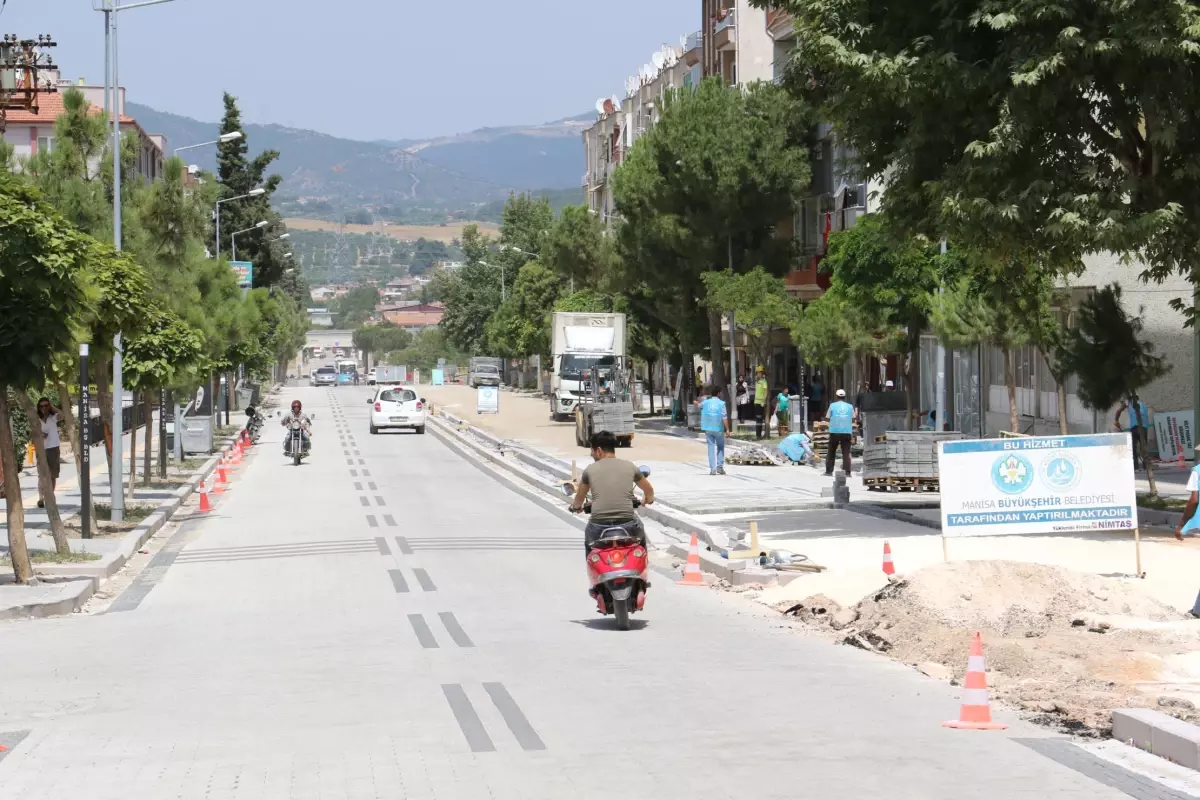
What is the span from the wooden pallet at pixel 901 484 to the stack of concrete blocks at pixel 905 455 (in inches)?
1.7

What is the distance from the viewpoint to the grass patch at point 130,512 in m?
28.0

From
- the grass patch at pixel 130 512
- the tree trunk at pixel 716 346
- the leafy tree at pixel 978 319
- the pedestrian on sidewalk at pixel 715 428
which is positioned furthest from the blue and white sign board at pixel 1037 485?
the tree trunk at pixel 716 346

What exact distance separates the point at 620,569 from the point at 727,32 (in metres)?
62.0

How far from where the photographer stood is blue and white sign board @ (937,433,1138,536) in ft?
58.1

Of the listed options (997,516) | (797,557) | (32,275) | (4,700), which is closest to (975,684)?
(4,700)

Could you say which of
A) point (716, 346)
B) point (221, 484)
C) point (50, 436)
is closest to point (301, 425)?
point (221, 484)

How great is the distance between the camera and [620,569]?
14820 millimetres

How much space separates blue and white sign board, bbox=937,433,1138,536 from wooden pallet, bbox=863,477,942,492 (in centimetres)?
1331

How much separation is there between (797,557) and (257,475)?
2523cm

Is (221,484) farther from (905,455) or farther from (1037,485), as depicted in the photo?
(1037,485)

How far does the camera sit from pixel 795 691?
11.6m

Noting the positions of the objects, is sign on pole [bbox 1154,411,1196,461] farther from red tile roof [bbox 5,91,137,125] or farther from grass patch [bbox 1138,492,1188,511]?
red tile roof [bbox 5,91,137,125]

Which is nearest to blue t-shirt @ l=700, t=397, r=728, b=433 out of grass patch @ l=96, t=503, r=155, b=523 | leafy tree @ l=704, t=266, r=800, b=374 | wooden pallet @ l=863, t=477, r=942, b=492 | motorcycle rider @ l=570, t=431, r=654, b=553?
wooden pallet @ l=863, t=477, r=942, b=492

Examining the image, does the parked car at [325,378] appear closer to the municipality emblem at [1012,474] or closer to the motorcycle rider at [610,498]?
the municipality emblem at [1012,474]
